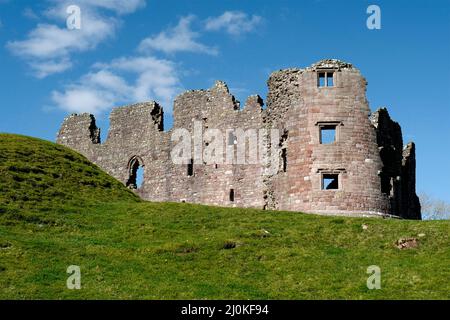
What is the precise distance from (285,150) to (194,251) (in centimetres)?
1672

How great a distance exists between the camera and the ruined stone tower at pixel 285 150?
1766 inches

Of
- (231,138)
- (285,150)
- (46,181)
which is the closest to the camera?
(46,181)

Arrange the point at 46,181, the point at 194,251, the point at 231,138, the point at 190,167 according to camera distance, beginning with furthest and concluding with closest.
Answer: the point at 190,167
the point at 231,138
the point at 46,181
the point at 194,251

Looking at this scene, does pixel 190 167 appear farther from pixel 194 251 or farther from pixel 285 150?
pixel 194 251

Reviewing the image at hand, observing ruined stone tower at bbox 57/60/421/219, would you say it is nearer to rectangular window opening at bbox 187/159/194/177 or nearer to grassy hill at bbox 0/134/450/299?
rectangular window opening at bbox 187/159/194/177

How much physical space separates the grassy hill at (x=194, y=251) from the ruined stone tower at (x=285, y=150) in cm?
702

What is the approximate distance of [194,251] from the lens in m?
31.5

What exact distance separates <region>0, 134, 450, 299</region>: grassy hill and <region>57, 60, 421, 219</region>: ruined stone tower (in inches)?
276

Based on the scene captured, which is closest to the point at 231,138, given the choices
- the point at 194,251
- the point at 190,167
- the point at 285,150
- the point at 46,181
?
the point at 190,167

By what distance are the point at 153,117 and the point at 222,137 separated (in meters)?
7.09

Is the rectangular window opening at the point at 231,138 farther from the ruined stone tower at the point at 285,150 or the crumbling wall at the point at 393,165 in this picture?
the crumbling wall at the point at 393,165

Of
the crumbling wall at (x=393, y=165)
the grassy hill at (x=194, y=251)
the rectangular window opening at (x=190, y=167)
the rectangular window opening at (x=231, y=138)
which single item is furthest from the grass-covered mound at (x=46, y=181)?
the crumbling wall at (x=393, y=165)
